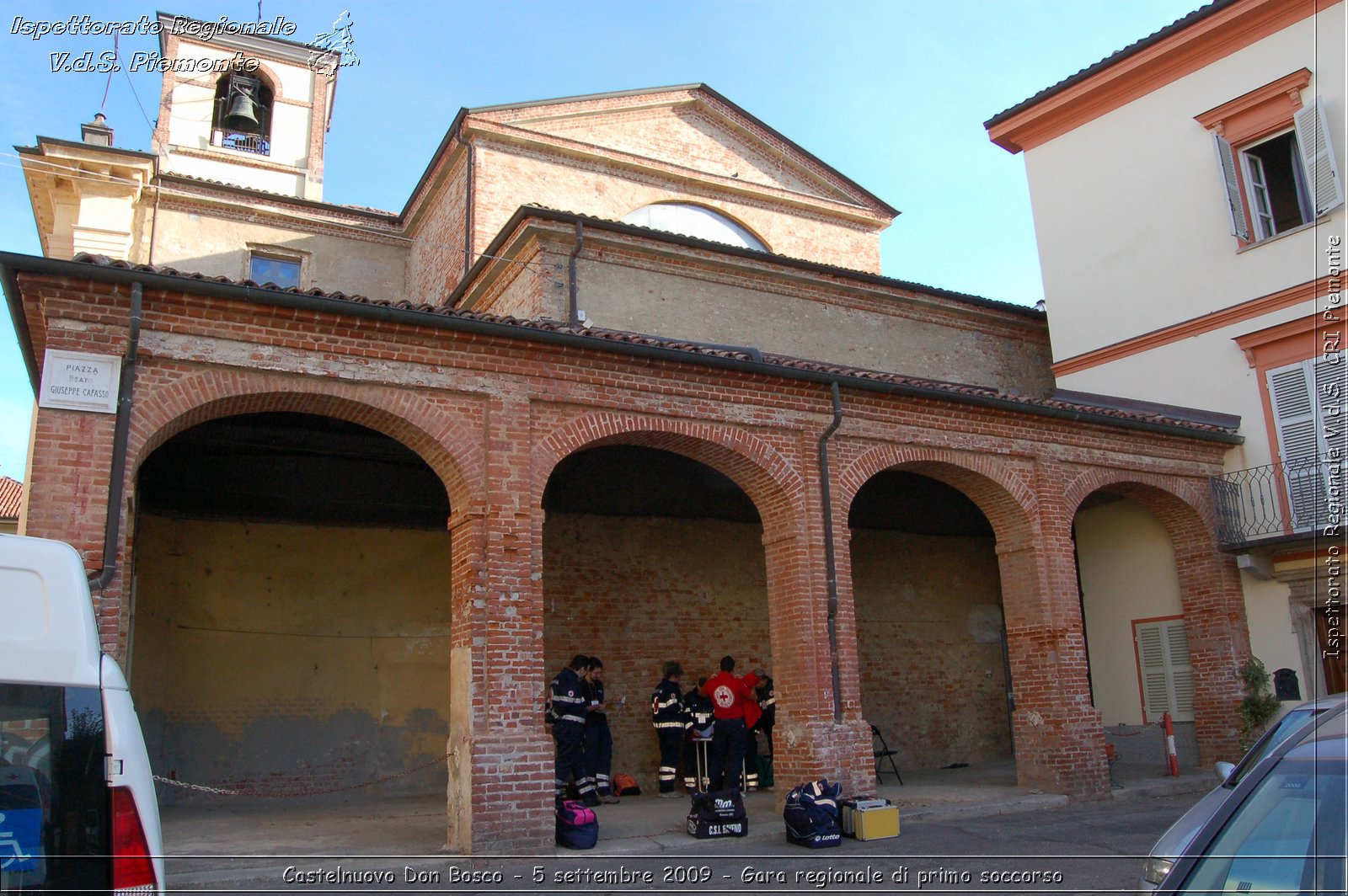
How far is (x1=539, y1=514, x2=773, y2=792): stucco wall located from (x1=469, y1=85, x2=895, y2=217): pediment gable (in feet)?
25.6

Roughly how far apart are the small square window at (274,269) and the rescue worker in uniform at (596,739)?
41.2 ft

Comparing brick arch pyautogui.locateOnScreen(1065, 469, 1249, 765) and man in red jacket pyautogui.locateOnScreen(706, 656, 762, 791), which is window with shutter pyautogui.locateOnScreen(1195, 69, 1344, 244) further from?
man in red jacket pyautogui.locateOnScreen(706, 656, 762, 791)

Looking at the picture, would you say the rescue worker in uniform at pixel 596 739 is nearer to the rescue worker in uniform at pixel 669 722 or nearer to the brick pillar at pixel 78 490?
the rescue worker in uniform at pixel 669 722

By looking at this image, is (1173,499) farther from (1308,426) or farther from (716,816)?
(716,816)

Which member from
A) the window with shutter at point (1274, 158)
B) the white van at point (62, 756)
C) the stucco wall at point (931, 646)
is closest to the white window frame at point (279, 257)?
the stucco wall at point (931, 646)

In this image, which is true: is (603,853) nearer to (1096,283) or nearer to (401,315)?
(401,315)

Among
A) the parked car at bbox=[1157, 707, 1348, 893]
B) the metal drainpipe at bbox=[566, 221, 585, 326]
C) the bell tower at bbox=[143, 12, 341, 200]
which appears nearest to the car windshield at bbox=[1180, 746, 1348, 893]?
the parked car at bbox=[1157, 707, 1348, 893]

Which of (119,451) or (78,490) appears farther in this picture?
(119,451)

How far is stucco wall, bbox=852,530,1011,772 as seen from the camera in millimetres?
15023

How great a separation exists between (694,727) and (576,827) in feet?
13.4

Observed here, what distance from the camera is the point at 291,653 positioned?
12047mm

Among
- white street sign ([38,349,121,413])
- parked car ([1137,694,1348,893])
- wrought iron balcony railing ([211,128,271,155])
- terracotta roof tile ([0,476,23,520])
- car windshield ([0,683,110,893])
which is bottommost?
parked car ([1137,694,1348,893])

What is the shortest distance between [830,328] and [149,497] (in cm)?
1011

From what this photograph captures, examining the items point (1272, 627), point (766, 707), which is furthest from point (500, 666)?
point (1272, 627)
